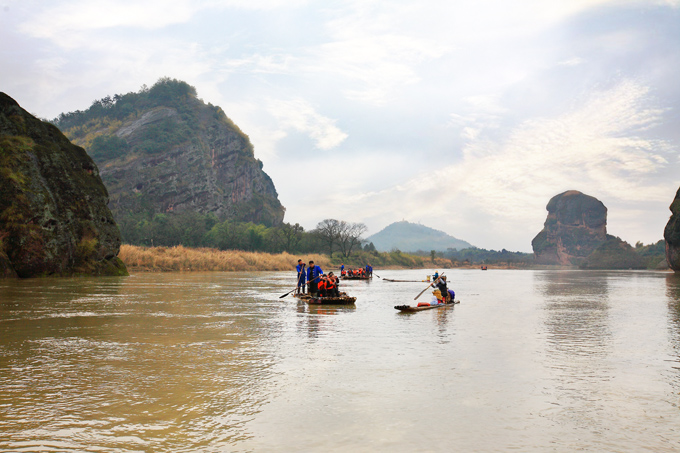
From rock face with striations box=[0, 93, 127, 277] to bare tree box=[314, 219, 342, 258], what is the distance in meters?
86.9

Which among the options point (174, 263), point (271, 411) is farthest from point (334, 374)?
point (174, 263)

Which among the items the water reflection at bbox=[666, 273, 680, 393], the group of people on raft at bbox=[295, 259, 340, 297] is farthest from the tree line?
the water reflection at bbox=[666, 273, 680, 393]

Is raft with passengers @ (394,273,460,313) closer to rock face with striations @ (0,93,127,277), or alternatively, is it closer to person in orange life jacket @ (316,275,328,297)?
person in orange life jacket @ (316,275,328,297)

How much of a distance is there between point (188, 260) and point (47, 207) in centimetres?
2733

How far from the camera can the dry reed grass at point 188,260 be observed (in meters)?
61.2

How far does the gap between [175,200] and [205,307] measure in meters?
164

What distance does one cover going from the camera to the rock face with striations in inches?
1522

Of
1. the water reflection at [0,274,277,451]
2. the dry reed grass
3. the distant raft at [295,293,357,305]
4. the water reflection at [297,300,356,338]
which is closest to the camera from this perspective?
the water reflection at [0,274,277,451]

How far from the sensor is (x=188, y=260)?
6738 centimetres

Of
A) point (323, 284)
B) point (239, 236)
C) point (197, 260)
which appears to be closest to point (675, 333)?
point (323, 284)

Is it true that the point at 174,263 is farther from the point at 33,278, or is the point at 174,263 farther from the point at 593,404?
the point at 593,404

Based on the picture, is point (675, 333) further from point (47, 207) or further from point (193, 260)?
point (193, 260)

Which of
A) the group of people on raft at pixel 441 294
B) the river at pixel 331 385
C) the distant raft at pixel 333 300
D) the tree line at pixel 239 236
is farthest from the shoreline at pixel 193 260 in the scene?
the river at pixel 331 385

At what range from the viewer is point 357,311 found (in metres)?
23.9
